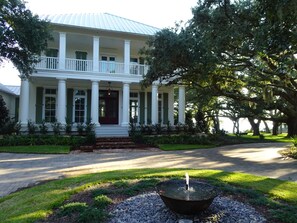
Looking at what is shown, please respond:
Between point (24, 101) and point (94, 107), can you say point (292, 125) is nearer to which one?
point (94, 107)

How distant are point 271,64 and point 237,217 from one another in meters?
9.68

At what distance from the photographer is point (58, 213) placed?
15.3ft

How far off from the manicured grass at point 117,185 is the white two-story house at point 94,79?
11305 millimetres

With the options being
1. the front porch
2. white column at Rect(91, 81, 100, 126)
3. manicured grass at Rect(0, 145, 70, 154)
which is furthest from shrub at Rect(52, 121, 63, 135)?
manicured grass at Rect(0, 145, 70, 154)

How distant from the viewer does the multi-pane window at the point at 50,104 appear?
2011 cm

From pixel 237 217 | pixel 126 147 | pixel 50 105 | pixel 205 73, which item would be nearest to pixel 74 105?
pixel 50 105

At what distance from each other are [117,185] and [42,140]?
10.4 m

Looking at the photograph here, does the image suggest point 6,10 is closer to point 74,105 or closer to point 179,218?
point 74,105

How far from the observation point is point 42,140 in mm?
15398

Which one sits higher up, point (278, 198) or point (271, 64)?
point (271, 64)

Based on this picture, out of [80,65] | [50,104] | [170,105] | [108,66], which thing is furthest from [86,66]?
[170,105]

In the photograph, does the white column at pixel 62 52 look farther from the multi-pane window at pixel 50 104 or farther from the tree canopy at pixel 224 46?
the tree canopy at pixel 224 46

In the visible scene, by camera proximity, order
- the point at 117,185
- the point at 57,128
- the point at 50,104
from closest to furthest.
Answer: the point at 117,185, the point at 57,128, the point at 50,104

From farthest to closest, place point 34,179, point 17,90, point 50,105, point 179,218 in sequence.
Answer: point 17,90 → point 50,105 → point 34,179 → point 179,218
